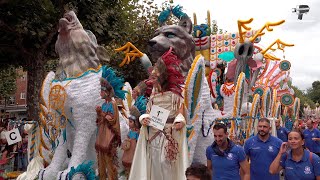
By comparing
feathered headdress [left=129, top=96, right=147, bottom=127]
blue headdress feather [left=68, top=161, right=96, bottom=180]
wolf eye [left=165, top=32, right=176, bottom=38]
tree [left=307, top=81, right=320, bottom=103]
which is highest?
tree [left=307, top=81, right=320, bottom=103]

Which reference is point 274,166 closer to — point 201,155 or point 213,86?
point 201,155

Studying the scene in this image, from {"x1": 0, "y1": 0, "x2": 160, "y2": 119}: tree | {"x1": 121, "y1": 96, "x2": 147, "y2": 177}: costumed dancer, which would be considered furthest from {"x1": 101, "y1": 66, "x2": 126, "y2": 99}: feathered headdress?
{"x1": 0, "y1": 0, "x2": 160, "y2": 119}: tree

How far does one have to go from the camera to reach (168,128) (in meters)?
4.72

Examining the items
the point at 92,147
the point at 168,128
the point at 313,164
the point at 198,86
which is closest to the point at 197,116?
the point at 198,86

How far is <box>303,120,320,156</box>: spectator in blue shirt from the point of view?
8.81m

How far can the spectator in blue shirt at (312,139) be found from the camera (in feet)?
28.9

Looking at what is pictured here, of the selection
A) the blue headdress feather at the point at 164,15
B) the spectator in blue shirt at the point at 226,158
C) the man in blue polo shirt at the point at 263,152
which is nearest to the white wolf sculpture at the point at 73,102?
the blue headdress feather at the point at 164,15

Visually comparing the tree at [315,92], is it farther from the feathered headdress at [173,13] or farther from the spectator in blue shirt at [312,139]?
the feathered headdress at [173,13]

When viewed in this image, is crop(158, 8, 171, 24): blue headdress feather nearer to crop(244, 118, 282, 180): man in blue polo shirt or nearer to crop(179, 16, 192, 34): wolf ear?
crop(179, 16, 192, 34): wolf ear

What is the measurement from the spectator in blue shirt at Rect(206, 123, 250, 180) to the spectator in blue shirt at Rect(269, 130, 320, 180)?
0.37 m

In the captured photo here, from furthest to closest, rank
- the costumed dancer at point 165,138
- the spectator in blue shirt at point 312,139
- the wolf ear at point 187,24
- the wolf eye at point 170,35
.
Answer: the spectator in blue shirt at point 312,139
the wolf ear at point 187,24
the wolf eye at point 170,35
the costumed dancer at point 165,138

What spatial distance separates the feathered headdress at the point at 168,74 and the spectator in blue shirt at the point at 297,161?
142cm

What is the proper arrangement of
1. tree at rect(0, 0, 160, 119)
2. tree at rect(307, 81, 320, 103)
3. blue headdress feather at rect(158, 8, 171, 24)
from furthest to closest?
1. tree at rect(307, 81, 320, 103)
2. tree at rect(0, 0, 160, 119)
3. blue headdress feather at rect(158, 8, 171, 24)

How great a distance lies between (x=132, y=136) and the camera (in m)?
5.78
